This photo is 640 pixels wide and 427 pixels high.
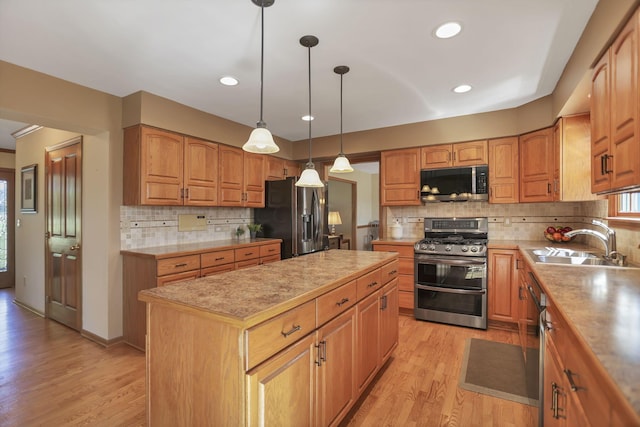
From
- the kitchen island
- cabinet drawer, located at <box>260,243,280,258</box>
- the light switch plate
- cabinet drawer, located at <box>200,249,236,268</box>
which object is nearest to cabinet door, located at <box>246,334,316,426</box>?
the kitchen island

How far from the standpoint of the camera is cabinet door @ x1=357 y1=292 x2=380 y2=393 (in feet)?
6.42

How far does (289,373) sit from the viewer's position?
1320 mm

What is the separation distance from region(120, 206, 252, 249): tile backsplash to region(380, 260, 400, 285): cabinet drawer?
248 cm

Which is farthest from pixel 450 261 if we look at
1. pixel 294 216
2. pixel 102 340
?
pixel 102 340

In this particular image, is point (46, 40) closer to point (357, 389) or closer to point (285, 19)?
point (285, 19)

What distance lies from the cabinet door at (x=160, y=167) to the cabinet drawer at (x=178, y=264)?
638 millimetres

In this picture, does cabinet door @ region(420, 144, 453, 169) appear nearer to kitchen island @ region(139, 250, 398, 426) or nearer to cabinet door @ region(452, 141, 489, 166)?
cabinet door @ region(452, 141, 489, 166)

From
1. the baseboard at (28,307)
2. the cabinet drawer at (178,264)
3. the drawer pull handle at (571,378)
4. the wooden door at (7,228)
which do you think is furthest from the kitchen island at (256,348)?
the wooden door at (7,228)

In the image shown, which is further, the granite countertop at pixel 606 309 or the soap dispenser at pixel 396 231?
the soap dispenser at pixel 396 231

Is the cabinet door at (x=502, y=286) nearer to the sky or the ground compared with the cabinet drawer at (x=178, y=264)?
nearer to the ground

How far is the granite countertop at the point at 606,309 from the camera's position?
2.41 feet

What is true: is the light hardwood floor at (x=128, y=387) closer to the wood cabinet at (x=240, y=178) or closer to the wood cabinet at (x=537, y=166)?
the wood cabinet at (x=537, y=166)

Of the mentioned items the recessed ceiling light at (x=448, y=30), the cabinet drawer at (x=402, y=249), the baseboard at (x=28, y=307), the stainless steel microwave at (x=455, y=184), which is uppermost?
the recessed ceiling light at (x=448, y=30)

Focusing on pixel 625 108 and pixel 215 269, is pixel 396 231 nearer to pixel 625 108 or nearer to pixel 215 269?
pixel 215 269
